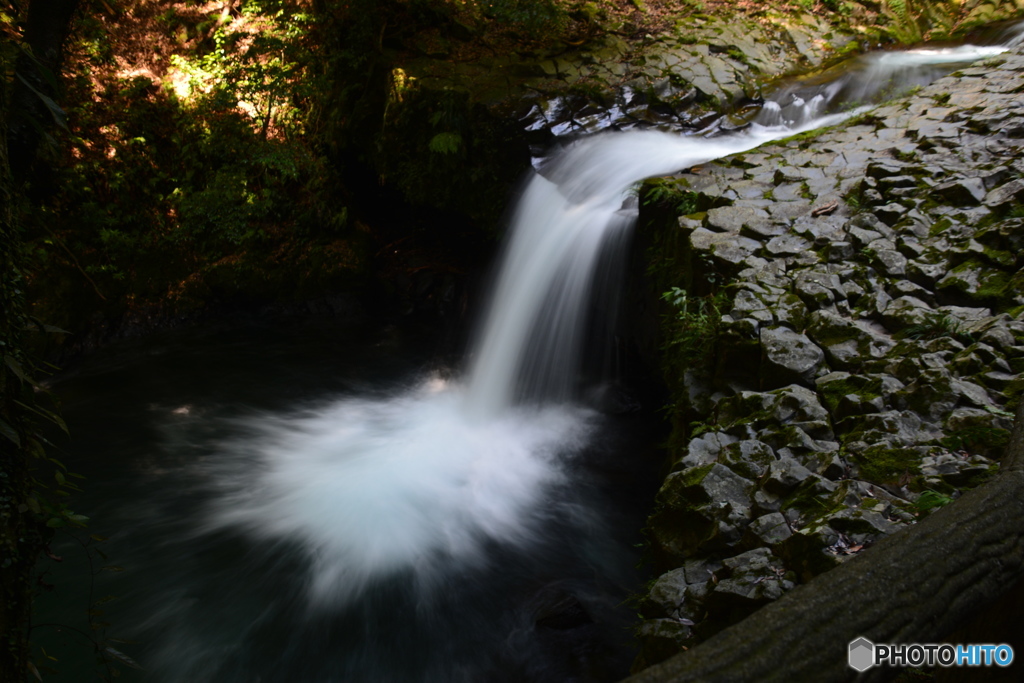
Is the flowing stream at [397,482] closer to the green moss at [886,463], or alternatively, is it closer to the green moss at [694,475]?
the green moss at [694,475]

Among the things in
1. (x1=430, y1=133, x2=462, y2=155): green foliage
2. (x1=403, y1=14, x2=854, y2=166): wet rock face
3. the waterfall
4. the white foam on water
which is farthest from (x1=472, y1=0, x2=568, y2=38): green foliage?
the white foam on water

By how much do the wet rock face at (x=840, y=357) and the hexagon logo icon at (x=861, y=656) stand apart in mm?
1162

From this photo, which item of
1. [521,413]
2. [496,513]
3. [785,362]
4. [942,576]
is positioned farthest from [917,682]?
[521,413]

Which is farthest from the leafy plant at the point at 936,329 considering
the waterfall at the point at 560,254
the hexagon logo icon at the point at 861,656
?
the waterfall at the point at 560,254

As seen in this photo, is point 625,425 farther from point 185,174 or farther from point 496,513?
point 185,174

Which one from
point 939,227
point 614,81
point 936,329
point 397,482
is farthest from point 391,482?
point 614,81

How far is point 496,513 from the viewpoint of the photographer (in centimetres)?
486

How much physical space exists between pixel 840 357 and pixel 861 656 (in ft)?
8.26

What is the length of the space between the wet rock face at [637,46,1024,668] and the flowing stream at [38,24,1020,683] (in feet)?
4.19

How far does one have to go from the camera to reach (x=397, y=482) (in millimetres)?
5258

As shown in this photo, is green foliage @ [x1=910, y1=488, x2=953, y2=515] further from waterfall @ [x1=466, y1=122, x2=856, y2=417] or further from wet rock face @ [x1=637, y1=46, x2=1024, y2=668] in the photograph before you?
waterfall @ [x1=466, y1=122, x2=856, y2=417]

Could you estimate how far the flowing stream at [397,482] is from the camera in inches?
145

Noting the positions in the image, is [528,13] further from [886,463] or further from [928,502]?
[928,502]

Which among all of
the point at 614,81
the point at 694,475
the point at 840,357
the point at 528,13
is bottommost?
the point at 694,475
